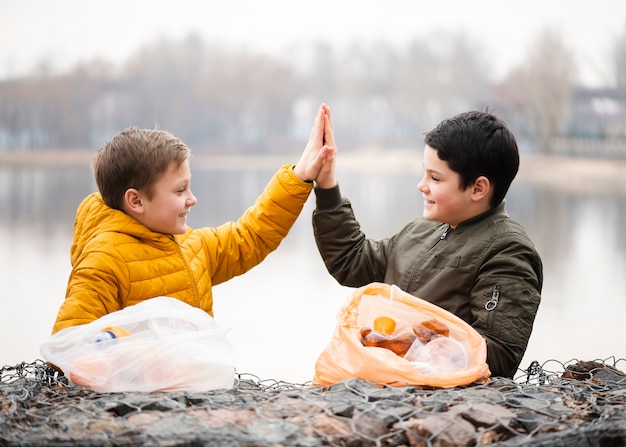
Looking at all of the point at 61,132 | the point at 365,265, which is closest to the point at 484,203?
the point at 365,265

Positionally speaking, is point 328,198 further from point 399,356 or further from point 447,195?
point 399,356

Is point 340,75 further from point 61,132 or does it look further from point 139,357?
point 139,357

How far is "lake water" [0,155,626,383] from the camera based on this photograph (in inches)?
99.1

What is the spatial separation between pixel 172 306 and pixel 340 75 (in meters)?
7.73

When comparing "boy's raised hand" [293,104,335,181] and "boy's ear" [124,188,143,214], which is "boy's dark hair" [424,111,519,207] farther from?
"boy's ear" [124,188,143,214]

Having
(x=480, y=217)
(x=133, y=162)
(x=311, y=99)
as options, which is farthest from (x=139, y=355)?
(x=311, y=99)

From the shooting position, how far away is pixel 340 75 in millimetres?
8727

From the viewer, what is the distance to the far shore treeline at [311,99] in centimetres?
797

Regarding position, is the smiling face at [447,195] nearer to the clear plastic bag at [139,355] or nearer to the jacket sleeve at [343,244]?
the jacket sleeve at [343,244]

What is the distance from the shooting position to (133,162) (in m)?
1.28

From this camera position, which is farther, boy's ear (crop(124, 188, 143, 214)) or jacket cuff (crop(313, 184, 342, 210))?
jacket cuff (crop(313, 184, 342, 210))

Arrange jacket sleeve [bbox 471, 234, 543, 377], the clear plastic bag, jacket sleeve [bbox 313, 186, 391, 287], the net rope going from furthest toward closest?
jacket sleeve [bbox 313, 186, 391, 287] → jacket sleeve [bbox 471, 234, 543, 377] → the clear plastic bag → the net rope

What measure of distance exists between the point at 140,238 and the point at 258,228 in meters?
0.21

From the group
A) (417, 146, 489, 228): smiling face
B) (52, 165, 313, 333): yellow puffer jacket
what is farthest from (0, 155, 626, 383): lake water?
(417, 146, 489, 228): smiling face
